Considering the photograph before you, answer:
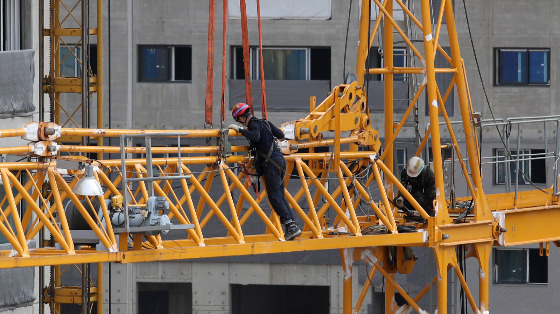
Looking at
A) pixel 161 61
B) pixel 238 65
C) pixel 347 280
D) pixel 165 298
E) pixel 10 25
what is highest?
pixel 10 25

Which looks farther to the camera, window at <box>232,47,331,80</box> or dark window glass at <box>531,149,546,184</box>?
window at <box>232,47,331,80</box>

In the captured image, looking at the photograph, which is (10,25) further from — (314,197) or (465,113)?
(465,113)

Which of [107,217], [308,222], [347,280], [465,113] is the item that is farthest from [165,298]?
[107,217]

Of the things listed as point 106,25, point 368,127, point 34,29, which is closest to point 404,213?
point 368,127

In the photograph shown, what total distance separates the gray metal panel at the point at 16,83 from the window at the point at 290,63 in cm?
1413

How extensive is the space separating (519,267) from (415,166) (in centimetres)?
2200

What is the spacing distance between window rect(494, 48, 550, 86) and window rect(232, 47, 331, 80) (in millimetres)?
6189

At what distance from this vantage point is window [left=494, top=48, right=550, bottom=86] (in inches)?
1896

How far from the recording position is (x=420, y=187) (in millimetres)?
28375

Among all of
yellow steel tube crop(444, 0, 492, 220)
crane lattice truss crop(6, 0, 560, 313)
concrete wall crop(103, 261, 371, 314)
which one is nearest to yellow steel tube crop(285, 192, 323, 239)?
crane lattice truss crop(6, 0, 560, 313)

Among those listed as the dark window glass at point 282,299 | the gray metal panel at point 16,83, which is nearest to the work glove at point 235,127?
the gray metal panel at point 16,83

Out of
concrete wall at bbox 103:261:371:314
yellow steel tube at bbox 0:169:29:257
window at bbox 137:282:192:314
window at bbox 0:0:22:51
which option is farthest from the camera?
window at bbox 137:282:192:314

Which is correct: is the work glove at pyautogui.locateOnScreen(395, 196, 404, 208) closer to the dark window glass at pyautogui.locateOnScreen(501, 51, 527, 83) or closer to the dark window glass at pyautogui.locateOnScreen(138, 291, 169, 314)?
the dark window glass at pyautogui.locateOnScreen(501, 51, 527, 83)

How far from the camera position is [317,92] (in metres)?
49.0
